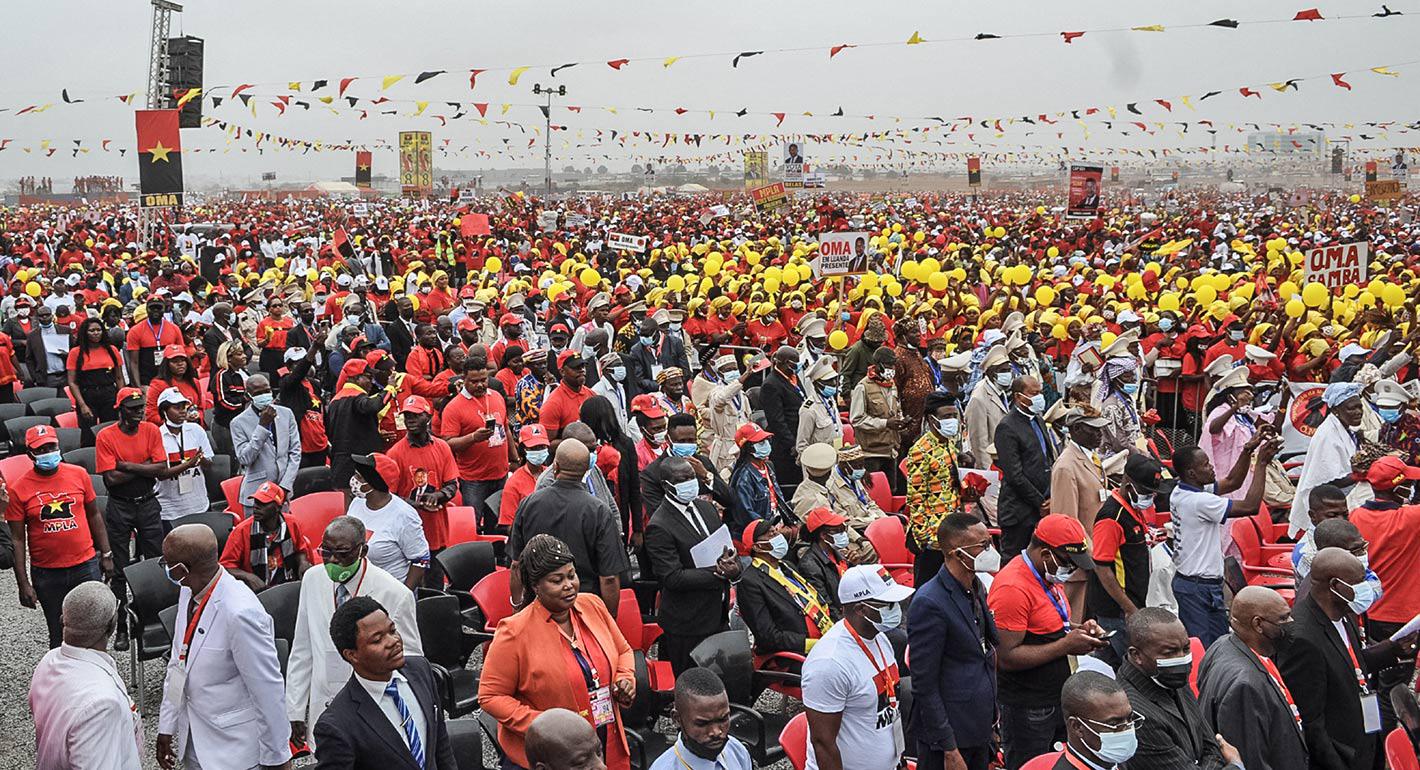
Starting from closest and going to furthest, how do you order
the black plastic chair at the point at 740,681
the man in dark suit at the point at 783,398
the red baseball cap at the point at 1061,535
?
the red baseball cap at the point at 1061,535 → the black plastic chair at the point at 740,681 → the man in dark suit at the point at 783,398

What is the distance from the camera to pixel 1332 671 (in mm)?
5020

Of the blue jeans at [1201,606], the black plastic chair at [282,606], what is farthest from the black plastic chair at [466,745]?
the blue jeans at [1201,606]

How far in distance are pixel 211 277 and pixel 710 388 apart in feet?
49.1

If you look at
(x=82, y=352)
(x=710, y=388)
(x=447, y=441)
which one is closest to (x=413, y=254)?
(x=82, y=352)

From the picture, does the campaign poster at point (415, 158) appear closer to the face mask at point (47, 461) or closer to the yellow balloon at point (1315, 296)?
the yellow balloon at point (1315, 296)

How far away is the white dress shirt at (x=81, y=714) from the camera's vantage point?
4316 mm

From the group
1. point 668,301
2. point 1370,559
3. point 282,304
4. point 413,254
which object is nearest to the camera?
point 1370,559

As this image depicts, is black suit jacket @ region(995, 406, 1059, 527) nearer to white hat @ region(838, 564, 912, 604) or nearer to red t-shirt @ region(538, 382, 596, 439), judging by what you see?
red t-shirt @ region(538, 382, 596, 439)

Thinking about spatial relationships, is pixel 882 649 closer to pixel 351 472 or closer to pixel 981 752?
pixel 981 752

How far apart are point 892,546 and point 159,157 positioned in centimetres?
1641

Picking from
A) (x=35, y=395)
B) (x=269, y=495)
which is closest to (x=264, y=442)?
(x=269, y=495)

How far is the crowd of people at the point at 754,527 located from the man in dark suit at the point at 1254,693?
0.02m

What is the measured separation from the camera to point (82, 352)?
11797 mm

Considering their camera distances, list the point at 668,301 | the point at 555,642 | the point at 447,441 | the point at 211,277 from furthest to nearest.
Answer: the point at 211,277 < the point at 668,301 < the point at 447,441 < the point at 555,642
